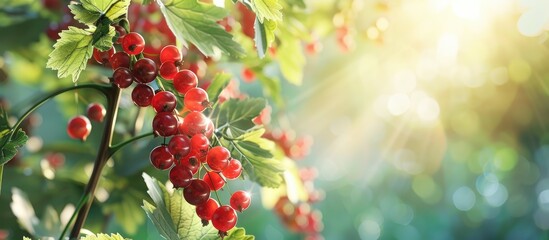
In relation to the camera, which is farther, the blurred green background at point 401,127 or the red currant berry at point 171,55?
the blurred green background at point 401,127

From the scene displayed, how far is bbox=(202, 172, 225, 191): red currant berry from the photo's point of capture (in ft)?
3.25

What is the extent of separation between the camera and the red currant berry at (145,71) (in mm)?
888

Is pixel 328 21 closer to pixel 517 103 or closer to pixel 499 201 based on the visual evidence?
pixel 517 103

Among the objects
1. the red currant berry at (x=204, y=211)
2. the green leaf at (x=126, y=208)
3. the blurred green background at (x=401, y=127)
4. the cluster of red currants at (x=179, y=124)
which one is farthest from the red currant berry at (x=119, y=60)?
the green leaf at (x=126, y=208)

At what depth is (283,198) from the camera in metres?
1.96

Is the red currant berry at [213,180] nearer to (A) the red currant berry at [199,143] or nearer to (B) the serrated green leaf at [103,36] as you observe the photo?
(A) the red currant berry at [199,143]

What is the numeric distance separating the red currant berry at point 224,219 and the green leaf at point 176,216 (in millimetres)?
24

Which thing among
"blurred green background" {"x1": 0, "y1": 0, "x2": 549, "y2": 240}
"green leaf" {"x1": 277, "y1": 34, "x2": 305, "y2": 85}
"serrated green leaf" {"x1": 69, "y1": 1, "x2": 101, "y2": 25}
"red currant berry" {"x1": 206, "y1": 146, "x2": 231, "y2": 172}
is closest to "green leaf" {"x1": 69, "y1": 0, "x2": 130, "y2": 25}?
"serrated green leaf" {"x1": 69, "y1": 1, "x2": 101, "y2": 25}

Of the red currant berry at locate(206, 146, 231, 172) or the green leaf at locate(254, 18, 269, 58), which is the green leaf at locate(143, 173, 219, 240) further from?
the green leaf at locate(254, 18, 269, 58)

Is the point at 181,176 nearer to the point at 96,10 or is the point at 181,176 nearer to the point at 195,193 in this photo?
the point at 195,193

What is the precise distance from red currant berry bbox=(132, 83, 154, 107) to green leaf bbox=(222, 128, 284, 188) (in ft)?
0.43

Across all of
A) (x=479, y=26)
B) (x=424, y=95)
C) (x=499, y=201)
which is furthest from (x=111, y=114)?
(x=499, y=201)

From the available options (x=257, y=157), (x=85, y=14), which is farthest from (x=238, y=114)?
(x=85, y=14)

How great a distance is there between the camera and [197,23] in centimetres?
90
